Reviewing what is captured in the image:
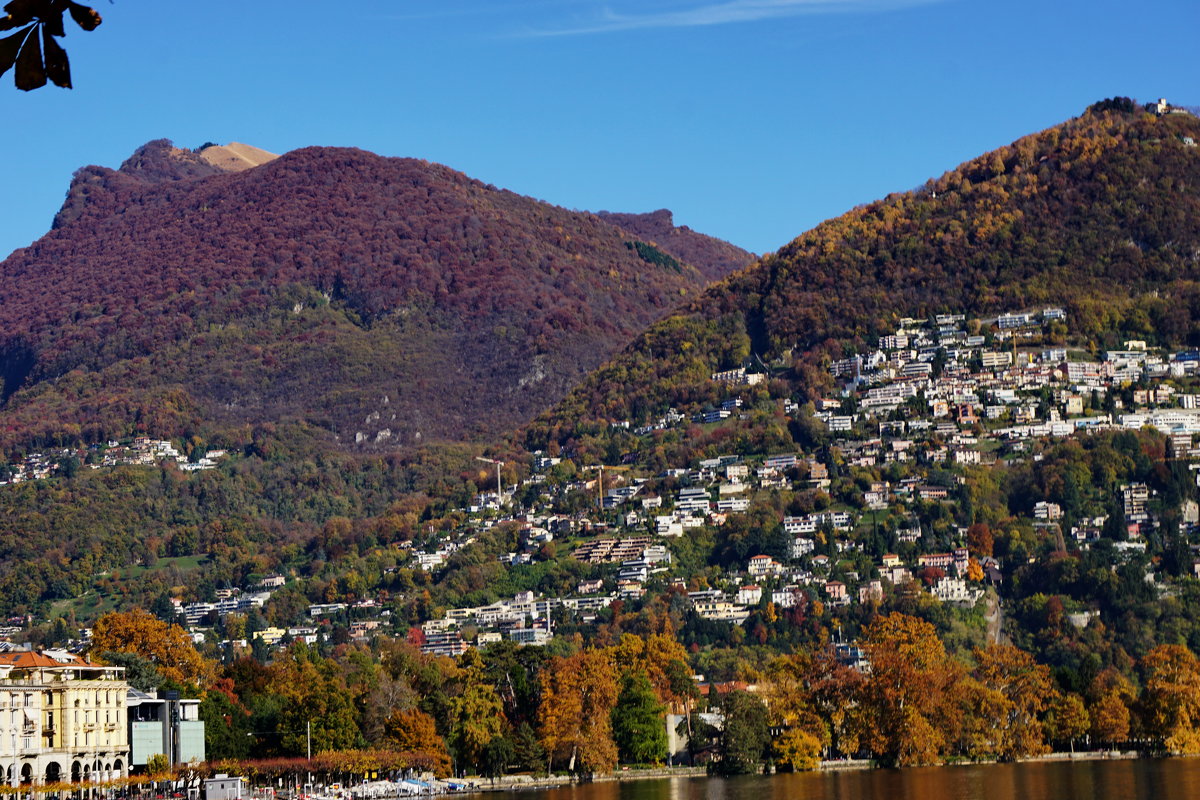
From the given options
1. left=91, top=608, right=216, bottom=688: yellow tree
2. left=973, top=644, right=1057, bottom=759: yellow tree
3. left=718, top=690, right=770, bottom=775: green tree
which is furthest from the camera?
→ left=91, top=608, right=216, bottom=688: yellow tree

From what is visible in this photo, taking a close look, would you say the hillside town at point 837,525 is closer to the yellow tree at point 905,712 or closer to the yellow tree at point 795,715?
the yellow tree at point 905,712

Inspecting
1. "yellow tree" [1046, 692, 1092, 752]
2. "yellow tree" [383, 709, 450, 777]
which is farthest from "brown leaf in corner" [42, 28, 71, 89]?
"yellow tree" [1046, 692, 1092, 752]

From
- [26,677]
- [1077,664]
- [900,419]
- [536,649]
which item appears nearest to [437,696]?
[536,649]

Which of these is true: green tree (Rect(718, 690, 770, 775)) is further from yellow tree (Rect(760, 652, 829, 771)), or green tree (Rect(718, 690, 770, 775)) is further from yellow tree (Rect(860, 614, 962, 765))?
yellow tree (Rect(860, 614, 962, 765))

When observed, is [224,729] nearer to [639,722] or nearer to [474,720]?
[474,720]

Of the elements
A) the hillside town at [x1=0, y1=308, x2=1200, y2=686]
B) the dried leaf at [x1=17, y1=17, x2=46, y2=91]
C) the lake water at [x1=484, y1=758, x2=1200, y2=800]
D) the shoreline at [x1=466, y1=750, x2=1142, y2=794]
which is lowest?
the lake water at [x1=484, y1=758, x2=1200, y2=800]

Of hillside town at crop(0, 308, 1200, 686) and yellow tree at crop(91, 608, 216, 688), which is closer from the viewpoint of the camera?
yellow tree at crop(91, 608, 216, 688)

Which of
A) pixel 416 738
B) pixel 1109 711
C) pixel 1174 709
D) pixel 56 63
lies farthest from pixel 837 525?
pixel 56 63

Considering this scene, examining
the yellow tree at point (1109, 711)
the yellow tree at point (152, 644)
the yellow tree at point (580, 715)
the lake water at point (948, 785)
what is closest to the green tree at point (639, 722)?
the yellow tree at point (580, 715)
